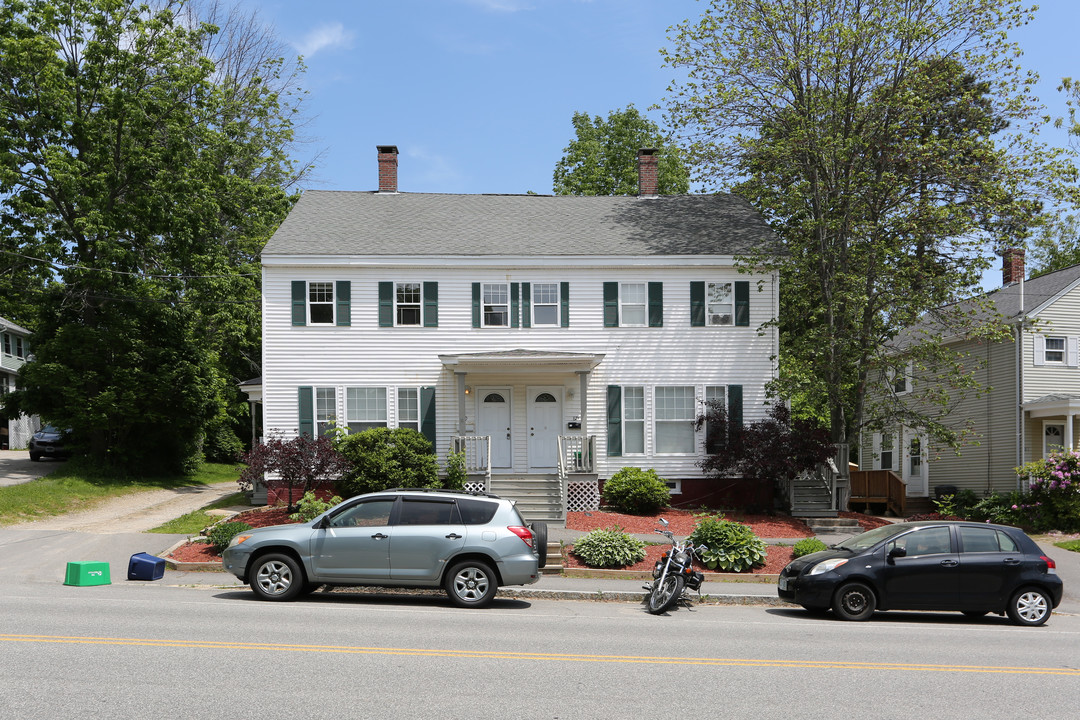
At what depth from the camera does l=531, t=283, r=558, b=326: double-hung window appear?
25.2 m

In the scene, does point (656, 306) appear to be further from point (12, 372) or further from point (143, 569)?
point (12, 372)

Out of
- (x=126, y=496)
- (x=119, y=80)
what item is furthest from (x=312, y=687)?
(x=119, y=80)

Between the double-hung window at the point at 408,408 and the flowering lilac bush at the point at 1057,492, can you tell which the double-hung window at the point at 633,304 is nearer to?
the double-hung window at the point at 408,408

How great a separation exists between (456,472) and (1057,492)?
1501 cm

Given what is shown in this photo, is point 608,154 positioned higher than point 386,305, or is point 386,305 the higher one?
point 608,154

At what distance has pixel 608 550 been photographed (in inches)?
651

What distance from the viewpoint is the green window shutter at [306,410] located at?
24.3m

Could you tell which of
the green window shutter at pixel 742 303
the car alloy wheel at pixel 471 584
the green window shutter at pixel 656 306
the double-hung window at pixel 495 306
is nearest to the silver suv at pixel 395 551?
the car alloy wheel at pixel 471 584

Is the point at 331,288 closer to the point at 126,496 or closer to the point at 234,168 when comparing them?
the point at 126,496

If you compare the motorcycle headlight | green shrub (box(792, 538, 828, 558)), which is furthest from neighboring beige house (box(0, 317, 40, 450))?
the motorcycle headlight

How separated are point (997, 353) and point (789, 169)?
9.16m

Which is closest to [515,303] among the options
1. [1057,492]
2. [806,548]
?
[806,548]

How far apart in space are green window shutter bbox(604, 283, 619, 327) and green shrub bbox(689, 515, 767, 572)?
9.36m

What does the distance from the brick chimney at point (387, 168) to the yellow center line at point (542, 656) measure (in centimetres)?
2179
